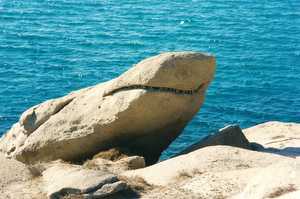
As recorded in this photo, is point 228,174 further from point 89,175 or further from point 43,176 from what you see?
point 43,176

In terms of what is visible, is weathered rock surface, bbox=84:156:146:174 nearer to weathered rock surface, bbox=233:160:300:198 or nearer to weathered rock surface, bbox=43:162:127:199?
weathered rock surface, bbox=43:162:127:199

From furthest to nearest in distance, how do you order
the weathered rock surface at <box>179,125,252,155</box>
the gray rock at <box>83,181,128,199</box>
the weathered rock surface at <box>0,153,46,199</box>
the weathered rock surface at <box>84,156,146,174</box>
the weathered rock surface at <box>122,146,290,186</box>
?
1. the weathered rock surface at <box>179,125,252,155</box>
2. the weathered rock surface at <box>84,156,146,174</box>
3. the weathered rock surface at <box>122,146,290,186</box>
4. the weathered rock surface at <box>0,153,46,199</box>
5. the gray rock at <box>83,181,128,199</box>

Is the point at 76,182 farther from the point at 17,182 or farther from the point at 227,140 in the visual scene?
the point at 227,140

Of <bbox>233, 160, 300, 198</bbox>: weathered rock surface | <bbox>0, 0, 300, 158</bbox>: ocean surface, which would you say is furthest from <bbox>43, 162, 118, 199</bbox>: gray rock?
<bbox>0, 0, 300, 158</bbox>: ocean surface

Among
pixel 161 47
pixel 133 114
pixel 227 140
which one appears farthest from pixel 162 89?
pixel 161 47

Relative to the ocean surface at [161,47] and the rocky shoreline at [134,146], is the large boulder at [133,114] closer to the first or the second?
the rocky shoreline at [134,146]

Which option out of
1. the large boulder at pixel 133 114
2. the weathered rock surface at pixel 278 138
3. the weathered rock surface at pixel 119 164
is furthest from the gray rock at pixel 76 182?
the weathered rock surface at pixel 278 138

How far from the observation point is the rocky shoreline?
2297cm

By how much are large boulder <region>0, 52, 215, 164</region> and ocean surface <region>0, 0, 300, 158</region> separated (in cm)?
832

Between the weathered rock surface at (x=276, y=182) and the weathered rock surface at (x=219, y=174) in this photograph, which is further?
the weathered rock surface at (x=219, y=174)

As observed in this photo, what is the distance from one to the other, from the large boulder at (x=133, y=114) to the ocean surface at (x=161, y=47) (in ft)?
27.3

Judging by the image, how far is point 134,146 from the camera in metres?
29.5

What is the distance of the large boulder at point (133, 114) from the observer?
28203mm

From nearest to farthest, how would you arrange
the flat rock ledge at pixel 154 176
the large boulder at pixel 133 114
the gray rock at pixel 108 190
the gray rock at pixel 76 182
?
1. the flat rock ledge at pixel 154 176
2. the gray rock at pixel 108 190
3. the gray rock at pixel 76 182
4. the large boulder at pixel 133 114
